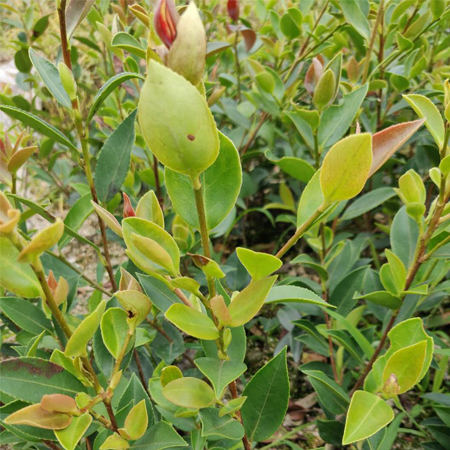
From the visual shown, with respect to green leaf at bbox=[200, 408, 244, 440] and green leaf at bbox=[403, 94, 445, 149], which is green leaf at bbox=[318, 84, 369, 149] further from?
green leaf at bbox=[200, 408, 244, 440]

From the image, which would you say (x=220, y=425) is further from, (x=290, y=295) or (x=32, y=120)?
(x=32, y=120)

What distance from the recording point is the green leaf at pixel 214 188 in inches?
21.9

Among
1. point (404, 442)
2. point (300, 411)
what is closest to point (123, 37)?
point (300, 411)

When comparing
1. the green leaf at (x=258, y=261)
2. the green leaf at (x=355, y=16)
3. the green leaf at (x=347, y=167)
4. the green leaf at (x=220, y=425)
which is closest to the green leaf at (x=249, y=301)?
the green leaf at (x=258, y=261)

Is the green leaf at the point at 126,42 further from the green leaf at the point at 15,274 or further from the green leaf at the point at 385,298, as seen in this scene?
the green leaf at the point at 385,298

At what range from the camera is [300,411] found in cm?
131

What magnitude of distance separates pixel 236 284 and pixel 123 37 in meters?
0.73

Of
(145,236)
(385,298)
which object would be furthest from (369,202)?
(145,236)

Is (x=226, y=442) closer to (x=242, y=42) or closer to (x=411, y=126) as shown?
(x=411, y=126)

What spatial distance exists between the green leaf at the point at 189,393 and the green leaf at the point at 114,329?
10 cm

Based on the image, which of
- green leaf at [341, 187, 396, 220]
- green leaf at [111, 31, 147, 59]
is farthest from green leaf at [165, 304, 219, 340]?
green leaf at [341, 187, 396, 220]

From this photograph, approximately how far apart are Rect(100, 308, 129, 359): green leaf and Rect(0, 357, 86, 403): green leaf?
0.25ft

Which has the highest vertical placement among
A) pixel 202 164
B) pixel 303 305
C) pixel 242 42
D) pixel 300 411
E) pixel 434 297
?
pixel 202 164

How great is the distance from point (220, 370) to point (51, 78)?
57 centimetres
